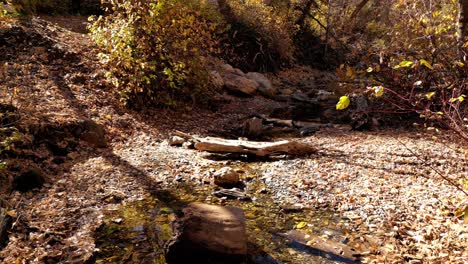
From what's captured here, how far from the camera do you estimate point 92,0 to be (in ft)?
49.3

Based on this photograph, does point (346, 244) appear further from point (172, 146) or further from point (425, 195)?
point (172, 146)

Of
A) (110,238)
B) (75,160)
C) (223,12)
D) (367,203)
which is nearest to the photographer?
(110,238)

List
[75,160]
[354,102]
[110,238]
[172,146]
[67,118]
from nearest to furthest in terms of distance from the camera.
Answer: [110,238], [75,160], [67,118], [172,146], [354,102]

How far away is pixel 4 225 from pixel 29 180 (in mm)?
1354

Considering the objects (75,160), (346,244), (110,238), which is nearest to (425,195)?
(346,244)

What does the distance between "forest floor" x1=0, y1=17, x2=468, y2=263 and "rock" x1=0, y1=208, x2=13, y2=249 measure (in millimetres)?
63

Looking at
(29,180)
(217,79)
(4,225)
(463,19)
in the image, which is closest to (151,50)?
(217,79)

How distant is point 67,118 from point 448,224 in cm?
642

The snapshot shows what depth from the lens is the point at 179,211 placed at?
473 cm

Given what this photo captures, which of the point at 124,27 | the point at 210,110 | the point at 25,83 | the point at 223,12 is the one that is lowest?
the point at 210,110

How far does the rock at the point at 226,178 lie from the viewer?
18.4 feet

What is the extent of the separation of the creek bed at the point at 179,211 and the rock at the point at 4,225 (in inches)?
34.4

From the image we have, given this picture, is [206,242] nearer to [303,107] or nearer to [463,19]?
[463,19]

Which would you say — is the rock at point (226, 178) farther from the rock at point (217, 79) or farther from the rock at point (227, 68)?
the rock at point (227, 68)
